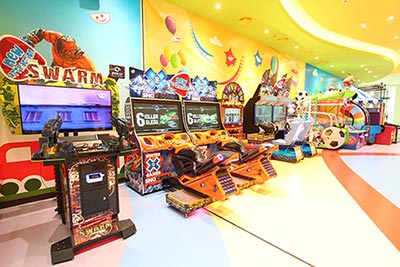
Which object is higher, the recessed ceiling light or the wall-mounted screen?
the recessed ceiling light

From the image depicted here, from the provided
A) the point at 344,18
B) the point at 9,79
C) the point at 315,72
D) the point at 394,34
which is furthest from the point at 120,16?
the point at 315,72

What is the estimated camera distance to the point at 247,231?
2254mm

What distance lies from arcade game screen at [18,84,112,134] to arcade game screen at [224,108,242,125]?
2.86 m

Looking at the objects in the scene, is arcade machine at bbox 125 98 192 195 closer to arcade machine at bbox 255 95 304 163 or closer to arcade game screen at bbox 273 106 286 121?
arcade machine at bbox 255 95 304 163

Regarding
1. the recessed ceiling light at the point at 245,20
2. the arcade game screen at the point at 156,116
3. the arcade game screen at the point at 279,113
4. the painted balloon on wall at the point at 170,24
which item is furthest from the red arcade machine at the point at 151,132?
the arcade game screen at the point at 279,113

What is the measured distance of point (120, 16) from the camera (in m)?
3.69

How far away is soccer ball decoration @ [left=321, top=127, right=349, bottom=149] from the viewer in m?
7.12

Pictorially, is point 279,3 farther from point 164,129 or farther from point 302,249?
point 302,249

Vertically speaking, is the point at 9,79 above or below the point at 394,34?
below

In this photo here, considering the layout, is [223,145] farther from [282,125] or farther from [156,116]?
[282,125]

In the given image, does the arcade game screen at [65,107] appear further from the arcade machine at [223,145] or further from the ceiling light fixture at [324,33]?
the ceiling light fixture at [324,33]

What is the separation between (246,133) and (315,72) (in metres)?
6.72

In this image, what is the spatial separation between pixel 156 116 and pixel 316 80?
983 centimetres

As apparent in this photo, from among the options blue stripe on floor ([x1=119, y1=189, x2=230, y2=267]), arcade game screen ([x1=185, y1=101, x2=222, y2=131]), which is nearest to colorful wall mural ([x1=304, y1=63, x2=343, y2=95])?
arcade game screen ([x1=185, y1=101, x2=222, y2=131])
